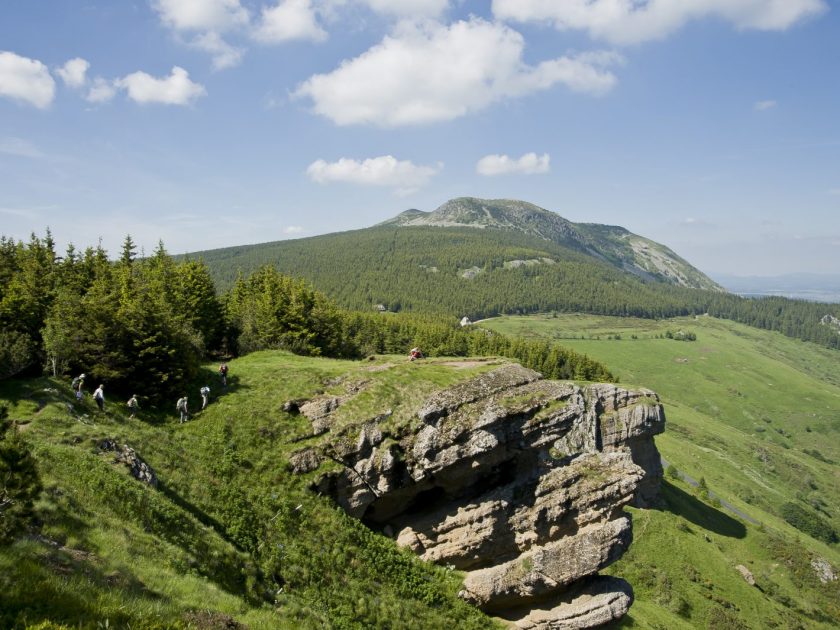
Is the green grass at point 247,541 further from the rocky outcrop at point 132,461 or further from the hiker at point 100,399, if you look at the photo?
the rocky outcrop at point 132,461

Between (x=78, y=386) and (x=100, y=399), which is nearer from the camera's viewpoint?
(x=100, y=399)

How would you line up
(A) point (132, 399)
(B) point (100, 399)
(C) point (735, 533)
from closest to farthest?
(B) point (100, 399) → (A) point (132, 399) → (C) point (735, 533)

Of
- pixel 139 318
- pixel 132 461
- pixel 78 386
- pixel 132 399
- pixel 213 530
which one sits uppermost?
pixel 139 318

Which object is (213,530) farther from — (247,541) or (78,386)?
(78,386)

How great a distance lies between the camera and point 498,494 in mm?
34750

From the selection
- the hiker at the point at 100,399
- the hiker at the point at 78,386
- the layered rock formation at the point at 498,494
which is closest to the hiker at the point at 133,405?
the hiker at the point at 100,399

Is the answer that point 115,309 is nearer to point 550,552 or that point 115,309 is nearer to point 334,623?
point 334,623

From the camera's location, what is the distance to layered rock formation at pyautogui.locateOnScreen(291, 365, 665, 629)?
106 feet

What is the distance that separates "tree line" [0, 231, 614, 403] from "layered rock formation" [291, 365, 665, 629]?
48.1 ft

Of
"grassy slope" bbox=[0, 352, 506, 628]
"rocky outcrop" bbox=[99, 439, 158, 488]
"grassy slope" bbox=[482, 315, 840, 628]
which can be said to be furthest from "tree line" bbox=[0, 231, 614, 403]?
"grassy slope" bbox=[482, 315, 840, 628]

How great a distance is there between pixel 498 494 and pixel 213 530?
67.7 ft

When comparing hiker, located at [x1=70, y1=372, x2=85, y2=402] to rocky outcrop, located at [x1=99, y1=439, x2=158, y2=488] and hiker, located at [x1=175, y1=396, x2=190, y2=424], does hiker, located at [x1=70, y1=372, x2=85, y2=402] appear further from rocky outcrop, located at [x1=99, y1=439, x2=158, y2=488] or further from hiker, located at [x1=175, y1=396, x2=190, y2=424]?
rocky outcrop, located at [x1=99, y1=439, x2=158, y2=488]

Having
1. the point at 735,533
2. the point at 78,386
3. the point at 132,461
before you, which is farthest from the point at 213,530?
the point at 735,533

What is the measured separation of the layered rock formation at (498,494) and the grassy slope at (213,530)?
167cm
